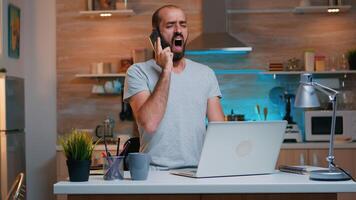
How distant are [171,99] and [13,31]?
10.8ft

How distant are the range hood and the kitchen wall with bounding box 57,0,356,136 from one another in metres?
0.16

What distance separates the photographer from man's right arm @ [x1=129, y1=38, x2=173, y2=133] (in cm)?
282

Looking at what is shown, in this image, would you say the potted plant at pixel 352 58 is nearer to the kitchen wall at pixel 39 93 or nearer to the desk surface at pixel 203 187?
the kitchen wall at pixel 39 93

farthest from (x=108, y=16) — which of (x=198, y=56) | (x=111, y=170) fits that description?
(x=111, y=170)

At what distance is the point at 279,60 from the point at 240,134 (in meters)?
3.86

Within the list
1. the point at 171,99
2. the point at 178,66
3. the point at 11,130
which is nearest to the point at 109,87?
the point at 11,130

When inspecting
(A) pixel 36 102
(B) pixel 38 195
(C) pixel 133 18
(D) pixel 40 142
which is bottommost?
(B) pixel 38 195

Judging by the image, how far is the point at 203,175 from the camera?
2.49m

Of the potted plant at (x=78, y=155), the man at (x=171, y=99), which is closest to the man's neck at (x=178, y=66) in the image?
the man at (x=171, y=99)

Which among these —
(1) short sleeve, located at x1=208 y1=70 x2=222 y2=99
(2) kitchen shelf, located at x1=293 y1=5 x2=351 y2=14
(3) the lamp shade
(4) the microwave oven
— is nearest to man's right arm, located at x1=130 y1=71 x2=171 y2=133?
(1) short sleeve, located at x1=208 y1=70 x2=222 y2=99

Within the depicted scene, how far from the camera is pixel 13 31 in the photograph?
231 inches

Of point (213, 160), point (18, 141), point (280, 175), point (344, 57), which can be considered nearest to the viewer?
point (213, 160)

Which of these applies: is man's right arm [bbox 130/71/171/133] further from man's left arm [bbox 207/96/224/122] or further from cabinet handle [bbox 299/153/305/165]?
cabinet handle [bbox 299/153/305/165]

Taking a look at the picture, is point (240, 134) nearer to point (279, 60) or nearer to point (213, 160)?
point (213, 160)
